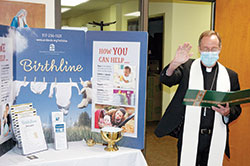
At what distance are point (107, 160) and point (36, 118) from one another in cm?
53

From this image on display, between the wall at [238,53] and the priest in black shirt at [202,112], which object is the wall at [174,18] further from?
the priest in black shirt at [202,112]

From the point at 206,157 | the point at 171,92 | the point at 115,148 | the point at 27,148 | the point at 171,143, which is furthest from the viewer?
the point at 171,92

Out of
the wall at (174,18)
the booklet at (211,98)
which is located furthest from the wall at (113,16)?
the booklet at (211,98)

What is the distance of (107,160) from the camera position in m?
1.86

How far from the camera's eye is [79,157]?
1799 mm

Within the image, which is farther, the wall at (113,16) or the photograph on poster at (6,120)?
the wall at (113,16)

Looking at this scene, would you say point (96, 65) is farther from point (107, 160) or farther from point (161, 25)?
point (161, 25)

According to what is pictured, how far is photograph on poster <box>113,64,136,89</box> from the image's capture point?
195 cm

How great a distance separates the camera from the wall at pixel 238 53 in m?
3.22

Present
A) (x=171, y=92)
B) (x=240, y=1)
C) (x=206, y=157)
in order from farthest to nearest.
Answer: (x=171, y=92), (x=240, y=1), (x=206, y=157)

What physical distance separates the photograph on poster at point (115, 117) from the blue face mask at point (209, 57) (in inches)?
26.4

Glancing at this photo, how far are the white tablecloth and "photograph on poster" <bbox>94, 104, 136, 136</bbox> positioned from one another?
0.48 feet

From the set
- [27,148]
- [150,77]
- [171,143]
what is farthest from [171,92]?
[27,148]

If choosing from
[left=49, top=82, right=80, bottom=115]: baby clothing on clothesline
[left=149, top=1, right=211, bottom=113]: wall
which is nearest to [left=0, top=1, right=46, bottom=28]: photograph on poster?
[left=49, top=82, right=80, bottom=115]: baby clothing on clothesline
